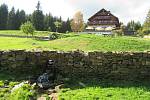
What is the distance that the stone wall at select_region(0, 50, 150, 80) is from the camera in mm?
19016

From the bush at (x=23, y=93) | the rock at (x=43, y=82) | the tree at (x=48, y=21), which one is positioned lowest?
the bush at (x=23, y=93)

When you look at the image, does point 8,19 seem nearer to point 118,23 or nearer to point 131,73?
point 118,23

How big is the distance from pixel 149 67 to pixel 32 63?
20.1ft

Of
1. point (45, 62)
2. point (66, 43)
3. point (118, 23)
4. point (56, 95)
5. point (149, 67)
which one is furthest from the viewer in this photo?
point (118, 23)

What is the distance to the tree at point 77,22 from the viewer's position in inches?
4387

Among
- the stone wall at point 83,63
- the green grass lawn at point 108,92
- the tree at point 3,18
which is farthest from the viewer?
the tree at point 3,18

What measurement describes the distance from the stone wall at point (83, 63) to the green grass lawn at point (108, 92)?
1039mm

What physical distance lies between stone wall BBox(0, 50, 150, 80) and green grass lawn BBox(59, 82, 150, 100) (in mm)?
1039

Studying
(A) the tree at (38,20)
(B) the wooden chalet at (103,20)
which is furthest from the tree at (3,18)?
(B) the wooden chalet at (103,20)

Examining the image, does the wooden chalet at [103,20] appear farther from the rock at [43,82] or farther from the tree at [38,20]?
the rock at [43,82]

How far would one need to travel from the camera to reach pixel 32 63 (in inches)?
819

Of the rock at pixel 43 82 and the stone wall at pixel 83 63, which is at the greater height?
the stone wall at pixel 83 63

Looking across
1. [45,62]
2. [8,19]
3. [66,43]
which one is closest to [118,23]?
[8,19]

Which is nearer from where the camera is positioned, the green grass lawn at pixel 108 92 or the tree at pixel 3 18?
the green grass lawn at pixel 108 92
